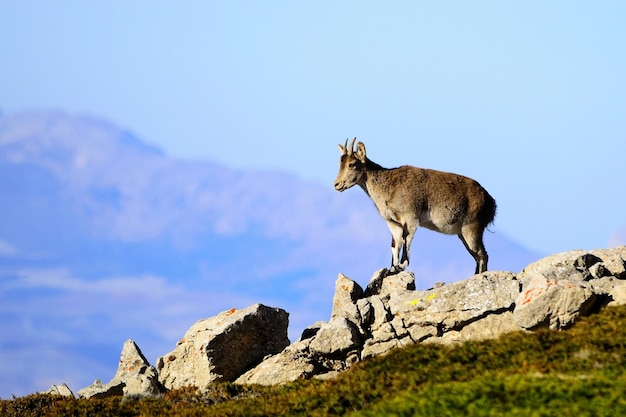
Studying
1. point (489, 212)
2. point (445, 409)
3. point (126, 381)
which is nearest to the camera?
point (445, 409)

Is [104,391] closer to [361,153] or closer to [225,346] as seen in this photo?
[225,346]

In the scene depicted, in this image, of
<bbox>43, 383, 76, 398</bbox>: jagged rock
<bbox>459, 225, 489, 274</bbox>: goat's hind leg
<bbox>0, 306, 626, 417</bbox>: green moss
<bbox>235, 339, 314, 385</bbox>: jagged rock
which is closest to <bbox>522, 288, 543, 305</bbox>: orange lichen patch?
<bbox>0, 306, 626, 417</bbox>: green moss

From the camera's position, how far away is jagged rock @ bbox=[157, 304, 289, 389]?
76.7 feet

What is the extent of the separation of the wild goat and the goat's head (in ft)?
0.20

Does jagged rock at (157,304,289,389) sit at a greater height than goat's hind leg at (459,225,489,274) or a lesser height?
lesser

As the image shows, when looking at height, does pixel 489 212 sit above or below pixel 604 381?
above

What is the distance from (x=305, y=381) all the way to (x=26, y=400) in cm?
800

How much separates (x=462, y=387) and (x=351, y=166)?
63.0 ft

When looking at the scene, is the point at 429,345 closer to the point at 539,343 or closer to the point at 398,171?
the point at 539,343

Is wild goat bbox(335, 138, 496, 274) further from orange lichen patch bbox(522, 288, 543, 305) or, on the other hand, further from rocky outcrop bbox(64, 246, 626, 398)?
orange lichen patch bbox(522, 288, 543, 305)

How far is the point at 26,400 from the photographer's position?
77.0 feet

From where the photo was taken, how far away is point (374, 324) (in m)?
23.0

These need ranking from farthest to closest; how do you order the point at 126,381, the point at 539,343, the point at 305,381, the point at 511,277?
the point at 126,381 → the point at 511,277 → the point at 305,381 → the point at 539,343

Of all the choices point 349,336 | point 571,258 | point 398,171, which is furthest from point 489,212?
point 349,336
